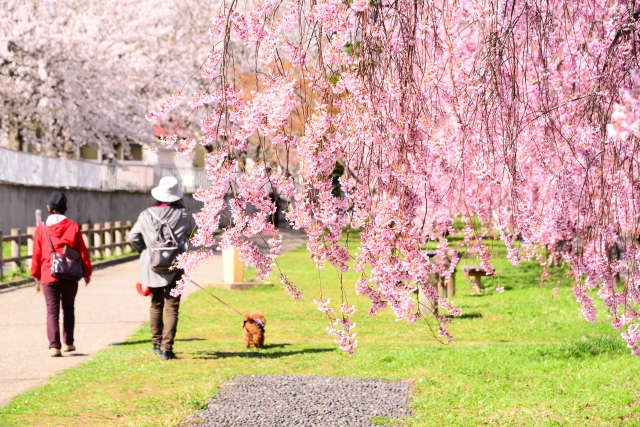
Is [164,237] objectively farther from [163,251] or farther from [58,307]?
[58,307]

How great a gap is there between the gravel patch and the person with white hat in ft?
5.58

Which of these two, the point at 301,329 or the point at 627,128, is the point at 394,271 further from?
the point at 301,329

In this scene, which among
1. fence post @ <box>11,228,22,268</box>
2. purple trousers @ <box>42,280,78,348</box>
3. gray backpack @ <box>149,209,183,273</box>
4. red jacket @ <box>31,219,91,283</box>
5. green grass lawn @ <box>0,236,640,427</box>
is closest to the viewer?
green grass lawn @ <box>0,236,640,427</box>

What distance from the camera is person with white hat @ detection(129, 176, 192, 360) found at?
10.5 metres

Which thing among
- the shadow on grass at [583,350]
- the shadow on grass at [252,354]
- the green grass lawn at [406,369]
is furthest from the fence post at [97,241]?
the shadow on grass at [583,350]

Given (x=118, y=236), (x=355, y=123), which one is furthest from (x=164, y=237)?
(x=118, y=236)

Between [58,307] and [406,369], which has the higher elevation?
[58,307]

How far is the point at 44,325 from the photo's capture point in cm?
1360

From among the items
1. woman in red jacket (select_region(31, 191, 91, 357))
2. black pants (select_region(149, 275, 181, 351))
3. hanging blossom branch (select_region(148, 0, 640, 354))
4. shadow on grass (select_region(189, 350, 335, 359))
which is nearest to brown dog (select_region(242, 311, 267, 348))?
Answer: shadow on grass (select_region(189, 350, 335, 359))

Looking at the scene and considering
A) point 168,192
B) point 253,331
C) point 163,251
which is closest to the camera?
point 163,251

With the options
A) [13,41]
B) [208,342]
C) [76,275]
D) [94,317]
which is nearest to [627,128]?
[76,275]

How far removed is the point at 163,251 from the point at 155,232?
0.82 ft

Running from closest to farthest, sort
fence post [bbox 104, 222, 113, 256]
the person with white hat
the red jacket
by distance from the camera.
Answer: the person with white hat → the red jacket → fence post [bbox 104, 222, 113, 256]

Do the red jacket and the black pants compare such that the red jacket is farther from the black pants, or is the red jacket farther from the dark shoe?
the dark shoe
